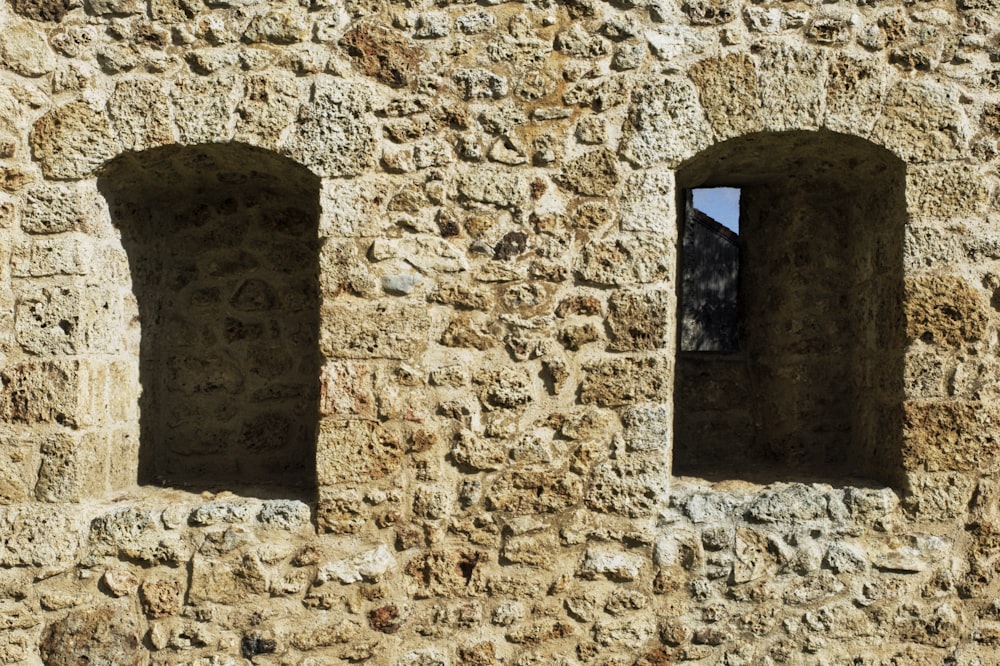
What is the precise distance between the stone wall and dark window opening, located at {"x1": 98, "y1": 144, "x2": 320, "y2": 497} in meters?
0.56

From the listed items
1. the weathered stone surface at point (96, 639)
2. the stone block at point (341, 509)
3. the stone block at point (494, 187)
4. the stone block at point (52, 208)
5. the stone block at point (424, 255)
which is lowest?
the weathered stone surface at point (96, 639)

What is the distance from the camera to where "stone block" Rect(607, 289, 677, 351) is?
10.1 ft

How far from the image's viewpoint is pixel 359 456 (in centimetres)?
310

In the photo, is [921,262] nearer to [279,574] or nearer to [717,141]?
[717,141]

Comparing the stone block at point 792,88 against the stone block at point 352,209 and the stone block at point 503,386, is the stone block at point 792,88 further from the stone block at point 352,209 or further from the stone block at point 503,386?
the stone block at point 352,209

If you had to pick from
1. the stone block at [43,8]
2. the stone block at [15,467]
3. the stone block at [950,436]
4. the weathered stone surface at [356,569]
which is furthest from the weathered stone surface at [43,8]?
the stone block at [950,436]

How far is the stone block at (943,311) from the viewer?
10.1 feet

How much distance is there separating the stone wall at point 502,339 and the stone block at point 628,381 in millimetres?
11

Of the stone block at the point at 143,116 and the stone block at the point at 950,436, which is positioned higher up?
the stone block at the point at 143,116

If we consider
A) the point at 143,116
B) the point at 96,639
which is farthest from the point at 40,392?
the point at 143,116

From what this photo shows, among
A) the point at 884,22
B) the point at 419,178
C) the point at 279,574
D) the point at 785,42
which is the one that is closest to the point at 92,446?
the point at 279,574

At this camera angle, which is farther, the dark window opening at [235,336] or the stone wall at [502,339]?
the dark window opening at [235,336]

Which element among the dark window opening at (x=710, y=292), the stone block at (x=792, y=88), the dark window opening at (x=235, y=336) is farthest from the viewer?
the dark window opening at (x=710, y=292)

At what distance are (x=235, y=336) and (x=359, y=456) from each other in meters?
1.04
